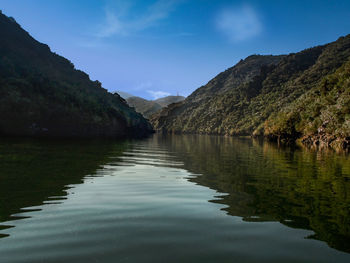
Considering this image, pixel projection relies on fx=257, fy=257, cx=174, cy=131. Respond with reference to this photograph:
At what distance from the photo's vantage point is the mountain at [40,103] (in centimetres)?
7888

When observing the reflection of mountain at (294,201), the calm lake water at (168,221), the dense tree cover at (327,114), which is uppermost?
the dense tree cover at (327,114)

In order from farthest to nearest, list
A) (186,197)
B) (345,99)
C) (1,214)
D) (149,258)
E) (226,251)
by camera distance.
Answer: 1. (345,99)
2. (186,197)
3. (1,214)
4. (226,251)
5. (149,258)

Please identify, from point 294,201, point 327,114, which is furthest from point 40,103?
point 294,201

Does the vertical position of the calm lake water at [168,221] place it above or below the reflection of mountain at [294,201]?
above

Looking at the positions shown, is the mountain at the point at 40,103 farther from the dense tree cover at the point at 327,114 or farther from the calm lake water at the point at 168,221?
the dense tree cover at the point at 327,114

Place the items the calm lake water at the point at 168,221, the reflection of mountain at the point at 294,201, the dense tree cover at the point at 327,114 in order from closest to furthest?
1. the calm lake water at the point at 168,221
2. the reflection of mountain at the point at 294,201
3. the dense tree cover at the point at 327,114

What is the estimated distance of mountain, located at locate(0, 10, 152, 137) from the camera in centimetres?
7888

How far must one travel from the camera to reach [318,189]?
12680 millimetres

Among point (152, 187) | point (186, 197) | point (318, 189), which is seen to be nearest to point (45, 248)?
point (186, 197)

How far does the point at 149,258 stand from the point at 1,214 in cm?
509

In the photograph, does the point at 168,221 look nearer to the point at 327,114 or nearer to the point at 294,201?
the point at 294,201

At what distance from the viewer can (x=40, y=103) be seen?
287ft

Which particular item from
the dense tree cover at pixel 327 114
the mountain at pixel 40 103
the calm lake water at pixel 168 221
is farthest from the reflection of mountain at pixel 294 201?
the mountain at pixel 40 103

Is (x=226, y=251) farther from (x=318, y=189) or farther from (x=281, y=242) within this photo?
(x=318, y=189)
